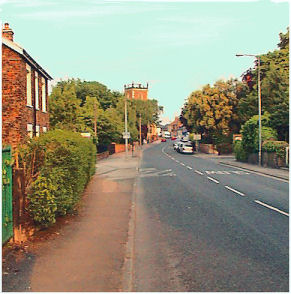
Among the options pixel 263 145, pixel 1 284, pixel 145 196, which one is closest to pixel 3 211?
pixel 1 284

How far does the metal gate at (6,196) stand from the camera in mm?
8031

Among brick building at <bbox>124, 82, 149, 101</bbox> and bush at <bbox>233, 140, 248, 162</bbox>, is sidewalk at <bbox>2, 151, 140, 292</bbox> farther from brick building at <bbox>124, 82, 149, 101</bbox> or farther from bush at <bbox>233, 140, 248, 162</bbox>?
brick building at <bbox>124, 82, 149, 101</bbox>

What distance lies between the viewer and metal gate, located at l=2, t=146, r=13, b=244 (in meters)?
8.03

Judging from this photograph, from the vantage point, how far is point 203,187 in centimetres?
2016

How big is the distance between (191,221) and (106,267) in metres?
4.83

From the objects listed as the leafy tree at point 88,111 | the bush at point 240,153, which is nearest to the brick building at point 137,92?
the leafy tree at point 88,111

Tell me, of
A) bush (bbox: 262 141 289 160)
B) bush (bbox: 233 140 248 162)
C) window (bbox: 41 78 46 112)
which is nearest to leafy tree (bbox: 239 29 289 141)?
bush (bbox: 233 140 248 162)

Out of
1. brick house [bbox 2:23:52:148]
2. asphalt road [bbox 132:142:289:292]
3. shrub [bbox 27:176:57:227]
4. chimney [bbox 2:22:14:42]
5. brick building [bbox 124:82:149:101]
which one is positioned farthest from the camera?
brick building [bbox 124:82:149:101]

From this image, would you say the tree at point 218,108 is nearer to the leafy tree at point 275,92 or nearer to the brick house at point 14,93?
the leafy tree at point 275,92

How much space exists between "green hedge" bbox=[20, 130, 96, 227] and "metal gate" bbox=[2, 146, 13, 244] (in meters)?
0.73

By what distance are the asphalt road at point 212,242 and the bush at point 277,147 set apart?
606 inches

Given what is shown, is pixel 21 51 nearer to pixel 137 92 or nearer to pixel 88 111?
pixel 88 111

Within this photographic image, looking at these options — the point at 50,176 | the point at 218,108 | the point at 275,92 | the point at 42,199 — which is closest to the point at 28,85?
the point at 50,176

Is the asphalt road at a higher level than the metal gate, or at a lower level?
lower
